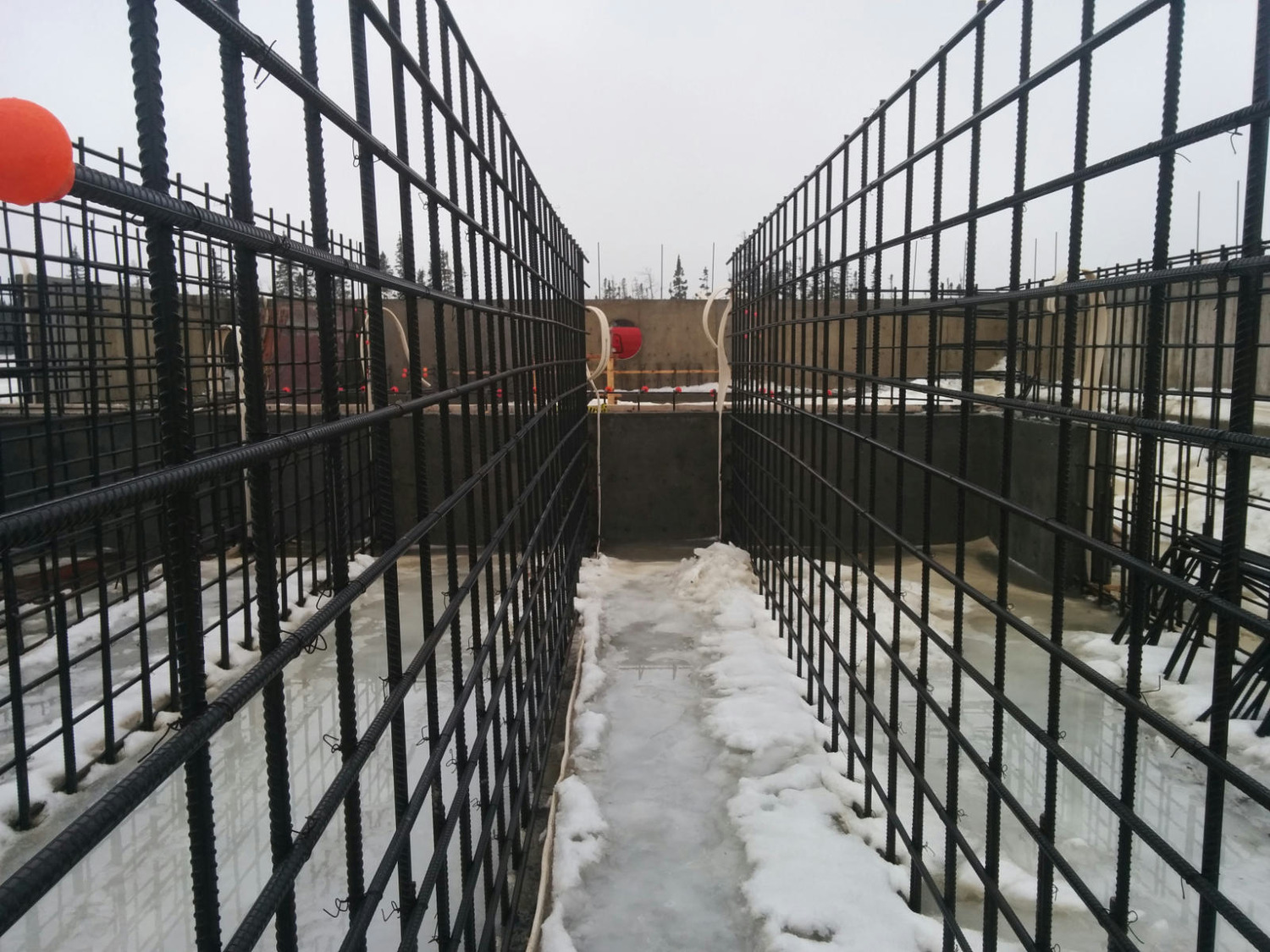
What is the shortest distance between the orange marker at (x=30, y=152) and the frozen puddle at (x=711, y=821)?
280cm

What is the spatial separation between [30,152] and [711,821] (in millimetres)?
3602

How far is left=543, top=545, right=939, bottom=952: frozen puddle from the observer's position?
3.03m

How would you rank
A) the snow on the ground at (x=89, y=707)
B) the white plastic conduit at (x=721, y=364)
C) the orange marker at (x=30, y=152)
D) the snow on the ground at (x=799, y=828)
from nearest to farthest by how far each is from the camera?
the orange marker at (x=30, y=152), the snow on the ground at (x=799, y=828), the snow on the ground at (x=89, y=707), the white plastic conduit at (x=721, y=364)

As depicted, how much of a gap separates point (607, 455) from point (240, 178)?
8784 millimetres

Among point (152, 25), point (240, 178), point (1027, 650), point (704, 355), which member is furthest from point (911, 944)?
point (704, 355)

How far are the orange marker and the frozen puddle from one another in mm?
2796

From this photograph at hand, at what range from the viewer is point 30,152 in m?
0.68

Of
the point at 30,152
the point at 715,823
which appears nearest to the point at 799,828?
the point at 715,823

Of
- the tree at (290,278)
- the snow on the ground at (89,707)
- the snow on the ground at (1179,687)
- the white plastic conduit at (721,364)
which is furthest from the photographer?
the white plastic conduit at (721,364)

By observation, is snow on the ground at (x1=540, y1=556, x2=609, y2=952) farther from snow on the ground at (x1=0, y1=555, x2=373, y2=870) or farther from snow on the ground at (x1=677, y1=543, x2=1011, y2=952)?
snow on the ground at (x1=0, y1=555, x2=373, y2=870)

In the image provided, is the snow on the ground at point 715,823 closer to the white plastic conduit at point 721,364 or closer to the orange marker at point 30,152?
the orange marker at point 30,152

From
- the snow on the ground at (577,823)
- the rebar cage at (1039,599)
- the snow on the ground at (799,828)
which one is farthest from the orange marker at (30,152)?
the snow on the ground at (799,828)

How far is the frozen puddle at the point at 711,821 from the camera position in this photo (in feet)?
9.93

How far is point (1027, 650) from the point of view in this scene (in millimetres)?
5910
